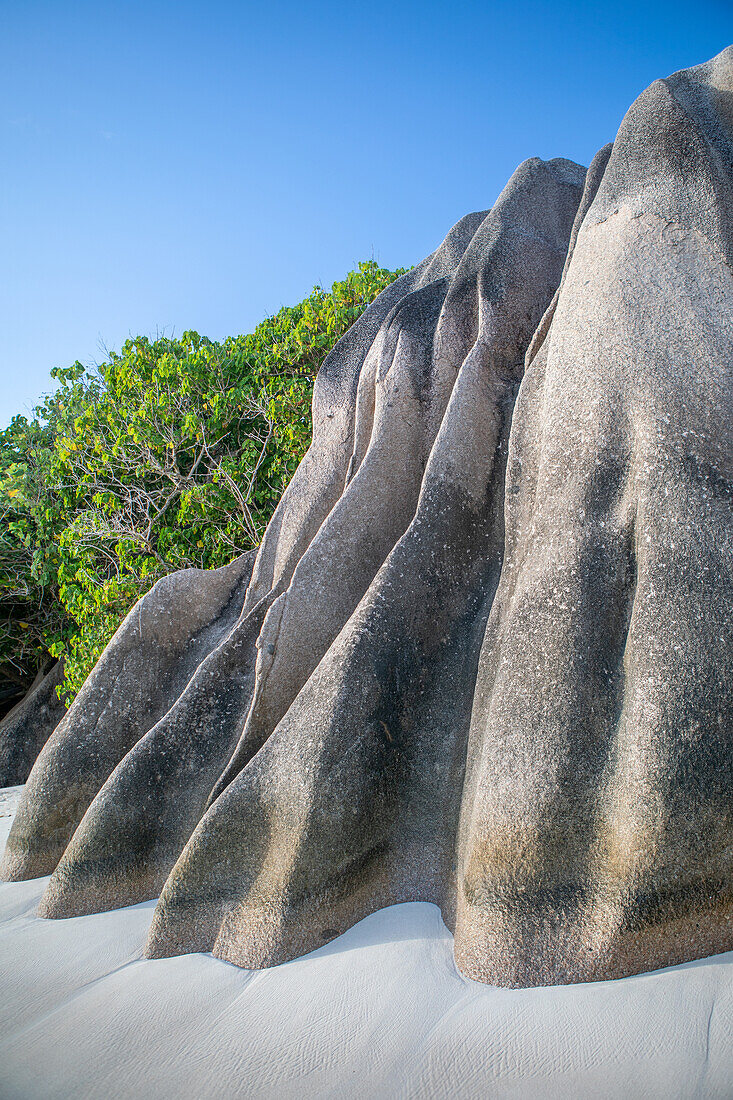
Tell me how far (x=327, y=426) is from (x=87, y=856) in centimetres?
293

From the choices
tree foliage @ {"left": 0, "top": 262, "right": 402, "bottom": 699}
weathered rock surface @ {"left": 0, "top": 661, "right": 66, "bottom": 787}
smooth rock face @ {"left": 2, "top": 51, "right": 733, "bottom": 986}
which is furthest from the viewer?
weathered rock surface @ {"left": 0, "top": 661, "right": 66, "bottom": 787}

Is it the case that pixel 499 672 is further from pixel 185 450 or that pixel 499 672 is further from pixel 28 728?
pixel 28 728

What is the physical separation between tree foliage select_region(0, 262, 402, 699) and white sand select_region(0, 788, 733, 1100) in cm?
463

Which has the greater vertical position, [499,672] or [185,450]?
[185,450]

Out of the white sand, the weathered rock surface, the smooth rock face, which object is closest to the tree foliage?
the weathered rock surface

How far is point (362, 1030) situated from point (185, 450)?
597 cm

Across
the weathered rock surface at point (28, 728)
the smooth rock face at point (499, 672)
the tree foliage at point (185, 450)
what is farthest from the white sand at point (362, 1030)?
the weathered rock surface at point (28, 728)

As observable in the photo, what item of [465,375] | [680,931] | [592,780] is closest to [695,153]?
[465,375]

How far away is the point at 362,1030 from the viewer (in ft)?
6.25

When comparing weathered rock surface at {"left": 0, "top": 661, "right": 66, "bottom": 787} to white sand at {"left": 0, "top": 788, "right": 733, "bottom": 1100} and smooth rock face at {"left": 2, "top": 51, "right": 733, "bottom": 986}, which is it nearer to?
smooth rock face at {"left": 2, "top": 51, "right": 733, "bottom": 986}

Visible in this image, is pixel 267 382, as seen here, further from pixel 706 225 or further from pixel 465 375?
pixel 706 225

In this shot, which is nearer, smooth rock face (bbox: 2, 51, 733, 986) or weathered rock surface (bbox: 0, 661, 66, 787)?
smooth rock face (bbox: 2, 51, 733, 986)

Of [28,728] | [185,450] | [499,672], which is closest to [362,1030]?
[499,672]

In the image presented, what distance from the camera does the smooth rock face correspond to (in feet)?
6.87
